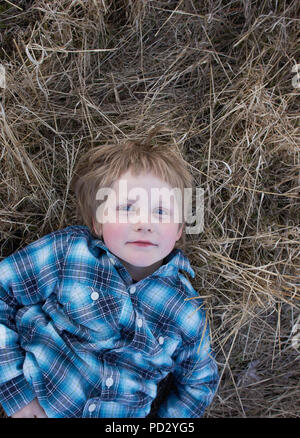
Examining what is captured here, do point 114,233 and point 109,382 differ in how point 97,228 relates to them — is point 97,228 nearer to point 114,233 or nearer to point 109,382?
point 114,233

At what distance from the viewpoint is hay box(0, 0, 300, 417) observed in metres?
2.18

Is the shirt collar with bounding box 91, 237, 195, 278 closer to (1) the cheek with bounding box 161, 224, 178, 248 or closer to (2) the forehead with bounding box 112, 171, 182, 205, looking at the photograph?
(1) the cheek with bounding box 161, 224, 178, 248

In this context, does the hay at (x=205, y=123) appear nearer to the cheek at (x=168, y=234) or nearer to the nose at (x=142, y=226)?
the cheek at (x=168, y=234)

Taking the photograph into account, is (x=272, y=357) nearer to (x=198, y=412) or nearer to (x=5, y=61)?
(x=198, y=412)

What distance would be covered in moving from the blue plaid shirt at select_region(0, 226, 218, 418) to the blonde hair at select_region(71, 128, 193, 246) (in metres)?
0.17

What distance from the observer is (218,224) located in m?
2.28

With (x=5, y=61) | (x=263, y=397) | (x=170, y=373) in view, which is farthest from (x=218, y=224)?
(x=5, y=61)

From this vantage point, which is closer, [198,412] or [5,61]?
[198,412]

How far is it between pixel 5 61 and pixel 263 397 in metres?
2.35

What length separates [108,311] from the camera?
1837 millimetres
